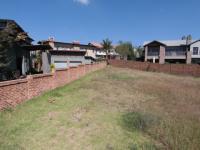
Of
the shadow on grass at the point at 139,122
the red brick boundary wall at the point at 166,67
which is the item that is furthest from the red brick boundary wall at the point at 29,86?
the red brick boundary wall at the point at 166,67

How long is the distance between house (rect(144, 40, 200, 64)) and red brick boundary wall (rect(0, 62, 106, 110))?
3500 cm

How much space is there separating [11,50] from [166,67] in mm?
22273

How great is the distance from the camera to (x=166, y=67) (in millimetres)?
29344

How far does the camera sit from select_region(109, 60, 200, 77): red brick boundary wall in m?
27.2

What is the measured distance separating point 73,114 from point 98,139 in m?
2.16

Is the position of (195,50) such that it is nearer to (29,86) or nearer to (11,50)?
(11,50)

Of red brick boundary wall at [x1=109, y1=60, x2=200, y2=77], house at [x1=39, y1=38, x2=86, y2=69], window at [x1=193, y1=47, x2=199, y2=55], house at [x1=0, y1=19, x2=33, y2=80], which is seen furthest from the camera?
window at [x1=193, y1=47, x2=199, y2=55]

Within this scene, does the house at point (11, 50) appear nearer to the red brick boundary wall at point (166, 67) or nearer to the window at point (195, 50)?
the red brick boundary wall at point (166, 67)

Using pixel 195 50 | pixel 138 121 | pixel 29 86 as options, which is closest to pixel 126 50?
pixel 195 50

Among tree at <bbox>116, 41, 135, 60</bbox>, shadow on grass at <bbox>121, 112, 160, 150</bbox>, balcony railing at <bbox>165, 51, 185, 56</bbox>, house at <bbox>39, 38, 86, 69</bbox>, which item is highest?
tree at <bbox>116, 41, 135, 60</bbox>

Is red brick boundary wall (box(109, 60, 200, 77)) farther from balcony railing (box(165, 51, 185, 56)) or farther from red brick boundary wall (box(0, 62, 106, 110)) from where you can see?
red brick boundary wall (box(0, 62, 106, 110))

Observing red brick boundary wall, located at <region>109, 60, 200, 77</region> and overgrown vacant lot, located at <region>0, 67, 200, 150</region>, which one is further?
red brick boundary wall, located at <region>109, 60, 200, 77</region>

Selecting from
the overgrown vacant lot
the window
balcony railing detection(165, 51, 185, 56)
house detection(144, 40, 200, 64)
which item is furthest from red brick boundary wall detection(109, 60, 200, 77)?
the overgrown vacant lot

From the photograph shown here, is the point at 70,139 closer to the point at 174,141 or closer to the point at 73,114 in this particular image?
the point at 73,114
